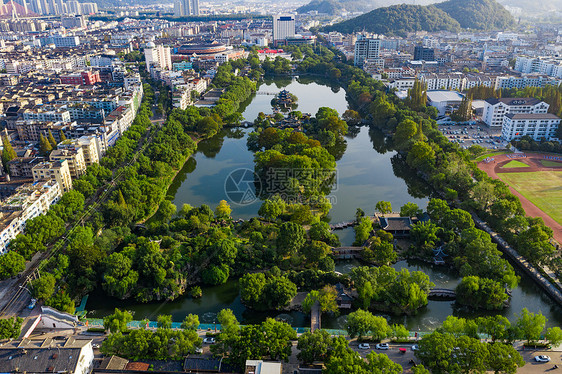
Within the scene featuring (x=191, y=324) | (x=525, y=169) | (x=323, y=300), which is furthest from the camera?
(x=525, y=169)

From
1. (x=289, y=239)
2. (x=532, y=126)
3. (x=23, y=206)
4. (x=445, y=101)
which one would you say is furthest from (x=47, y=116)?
(x=532, y=126)

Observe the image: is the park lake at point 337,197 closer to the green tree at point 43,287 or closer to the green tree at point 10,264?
the green tree at point 43,287

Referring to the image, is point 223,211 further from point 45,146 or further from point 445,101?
point 445,101

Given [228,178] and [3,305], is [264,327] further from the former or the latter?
[228,178]

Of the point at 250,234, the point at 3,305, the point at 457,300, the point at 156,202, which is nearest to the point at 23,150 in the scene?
the point at 156,202

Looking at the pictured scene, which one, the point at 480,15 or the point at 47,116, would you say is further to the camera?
the point at 480,15

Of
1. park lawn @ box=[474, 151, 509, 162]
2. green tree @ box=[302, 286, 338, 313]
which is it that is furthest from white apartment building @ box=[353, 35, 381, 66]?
green tree @ box=[302, 286, 338, 313]
